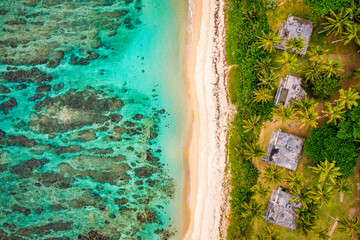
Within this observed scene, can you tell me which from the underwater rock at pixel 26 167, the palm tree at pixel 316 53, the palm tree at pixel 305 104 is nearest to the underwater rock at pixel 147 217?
the underwater rock at pixel 26 167

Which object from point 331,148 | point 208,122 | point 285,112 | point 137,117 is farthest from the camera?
point 137,117

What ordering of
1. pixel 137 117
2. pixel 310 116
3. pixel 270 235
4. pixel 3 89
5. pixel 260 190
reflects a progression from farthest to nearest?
pixel 137 117, pixel 3 89, pixel 270 235, pixel 260 190, pixel 310 116

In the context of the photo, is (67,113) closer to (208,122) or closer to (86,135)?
(86,135)

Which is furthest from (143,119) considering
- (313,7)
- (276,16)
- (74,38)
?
(313,7)

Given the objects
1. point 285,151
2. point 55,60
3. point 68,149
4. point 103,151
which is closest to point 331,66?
point 285,151

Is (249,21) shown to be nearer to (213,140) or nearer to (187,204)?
(213,140)
